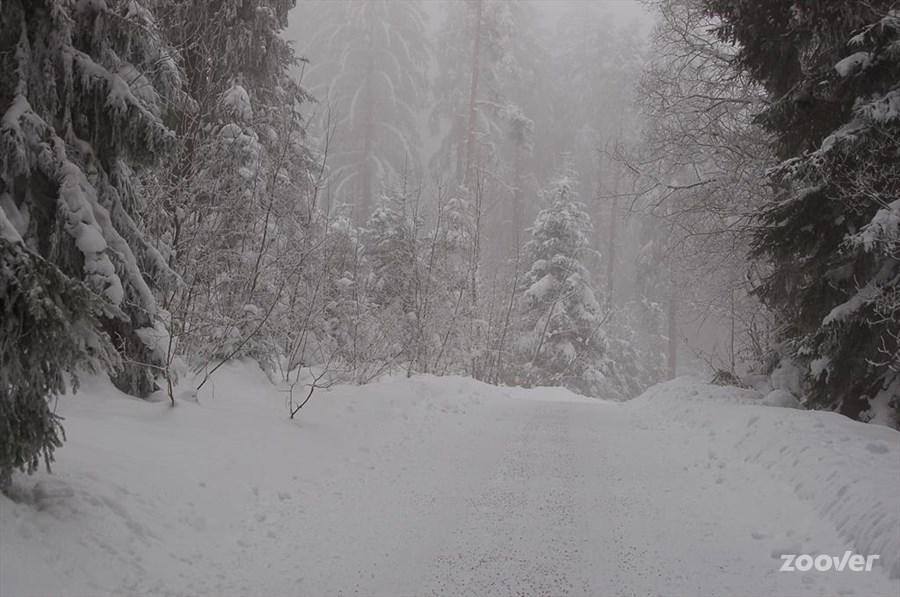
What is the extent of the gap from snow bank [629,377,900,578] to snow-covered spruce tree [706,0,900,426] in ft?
2.29

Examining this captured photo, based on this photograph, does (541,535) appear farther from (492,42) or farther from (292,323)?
(492,42)

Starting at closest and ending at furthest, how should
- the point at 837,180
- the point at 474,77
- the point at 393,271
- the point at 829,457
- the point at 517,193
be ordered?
the point at 829,457, the point at 837,180, the point at 393,271, the point at 474,77, the point at 517,193

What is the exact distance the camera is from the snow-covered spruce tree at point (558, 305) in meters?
21.8

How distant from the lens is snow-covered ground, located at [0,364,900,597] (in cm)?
351

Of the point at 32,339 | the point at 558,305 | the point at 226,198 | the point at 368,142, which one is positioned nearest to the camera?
the point at 32,339

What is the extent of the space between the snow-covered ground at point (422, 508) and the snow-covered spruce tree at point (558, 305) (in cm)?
1433

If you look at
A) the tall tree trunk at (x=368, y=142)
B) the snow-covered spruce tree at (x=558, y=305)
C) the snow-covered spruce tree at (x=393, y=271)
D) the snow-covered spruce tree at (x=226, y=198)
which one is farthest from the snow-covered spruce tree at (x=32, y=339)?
the tall tree trunk at (x=368, y=142)

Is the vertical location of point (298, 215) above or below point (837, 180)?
above

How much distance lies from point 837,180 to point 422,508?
212 inches

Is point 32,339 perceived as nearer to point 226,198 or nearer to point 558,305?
point 226,198

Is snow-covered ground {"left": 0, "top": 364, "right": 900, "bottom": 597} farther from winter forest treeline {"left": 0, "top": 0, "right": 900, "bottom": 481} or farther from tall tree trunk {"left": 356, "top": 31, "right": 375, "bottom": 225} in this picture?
tall tree trunk {"left": 356, "top": 31, "right": 375, "bottom": 225}

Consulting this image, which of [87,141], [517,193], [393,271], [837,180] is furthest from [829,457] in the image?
[517,193]

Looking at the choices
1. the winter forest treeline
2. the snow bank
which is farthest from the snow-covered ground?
the winter forest treeline

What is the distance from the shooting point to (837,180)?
249 inches
